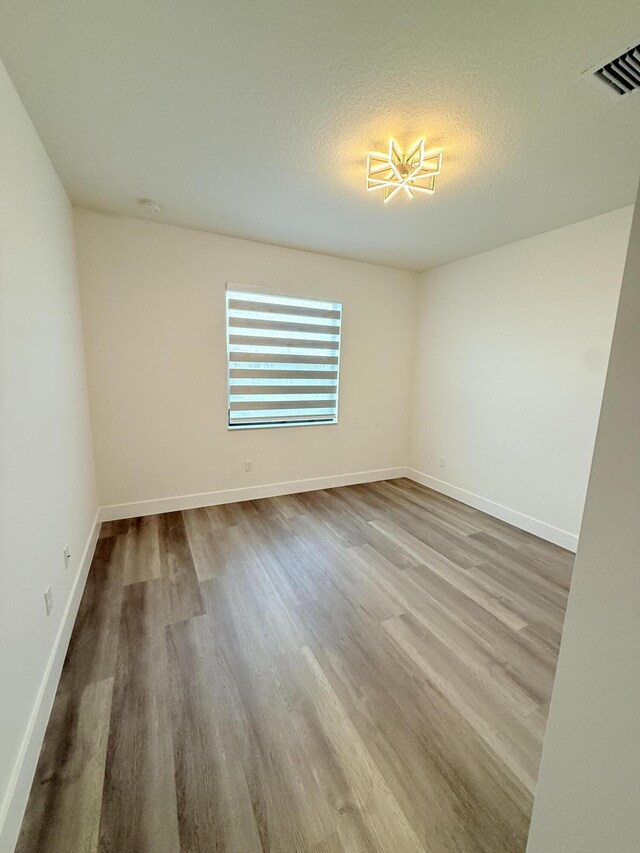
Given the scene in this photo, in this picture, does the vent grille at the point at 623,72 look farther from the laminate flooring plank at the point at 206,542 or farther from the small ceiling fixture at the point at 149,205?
the laminate flooring plank at the point at 206,542

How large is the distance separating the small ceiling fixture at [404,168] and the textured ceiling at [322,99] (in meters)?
0.07

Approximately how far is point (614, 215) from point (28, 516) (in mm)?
3960

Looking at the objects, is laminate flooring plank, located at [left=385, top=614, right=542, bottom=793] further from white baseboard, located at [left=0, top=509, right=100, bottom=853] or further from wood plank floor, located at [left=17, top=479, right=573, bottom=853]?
white baseboard, located at [left=0, top=509, right=100, bottom=853]

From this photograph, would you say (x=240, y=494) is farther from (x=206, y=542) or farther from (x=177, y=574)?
(x=177, y=574)

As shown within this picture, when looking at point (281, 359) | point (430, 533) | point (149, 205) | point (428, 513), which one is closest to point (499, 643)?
point (430, 533)

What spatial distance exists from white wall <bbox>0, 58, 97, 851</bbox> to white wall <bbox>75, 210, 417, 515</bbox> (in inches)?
27.4

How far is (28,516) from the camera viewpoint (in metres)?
1.30

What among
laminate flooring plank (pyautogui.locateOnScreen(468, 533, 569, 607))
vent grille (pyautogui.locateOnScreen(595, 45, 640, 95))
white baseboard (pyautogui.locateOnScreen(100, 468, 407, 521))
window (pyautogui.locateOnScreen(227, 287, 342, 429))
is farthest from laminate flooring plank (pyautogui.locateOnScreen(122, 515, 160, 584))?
vent grille (pyautogui.locateOnScreen(595, 45, 640, 95))

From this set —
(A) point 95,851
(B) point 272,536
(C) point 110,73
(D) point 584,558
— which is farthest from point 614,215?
(A) point 95,851

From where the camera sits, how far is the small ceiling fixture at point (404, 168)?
1.75 meters

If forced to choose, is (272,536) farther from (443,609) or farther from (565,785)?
(565,785)

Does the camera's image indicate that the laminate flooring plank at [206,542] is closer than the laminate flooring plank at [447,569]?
No

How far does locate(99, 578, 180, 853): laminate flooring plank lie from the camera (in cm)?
98

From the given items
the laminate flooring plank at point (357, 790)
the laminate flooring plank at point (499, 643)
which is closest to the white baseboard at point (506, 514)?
the laminate flooring plank at point (499, 643)
